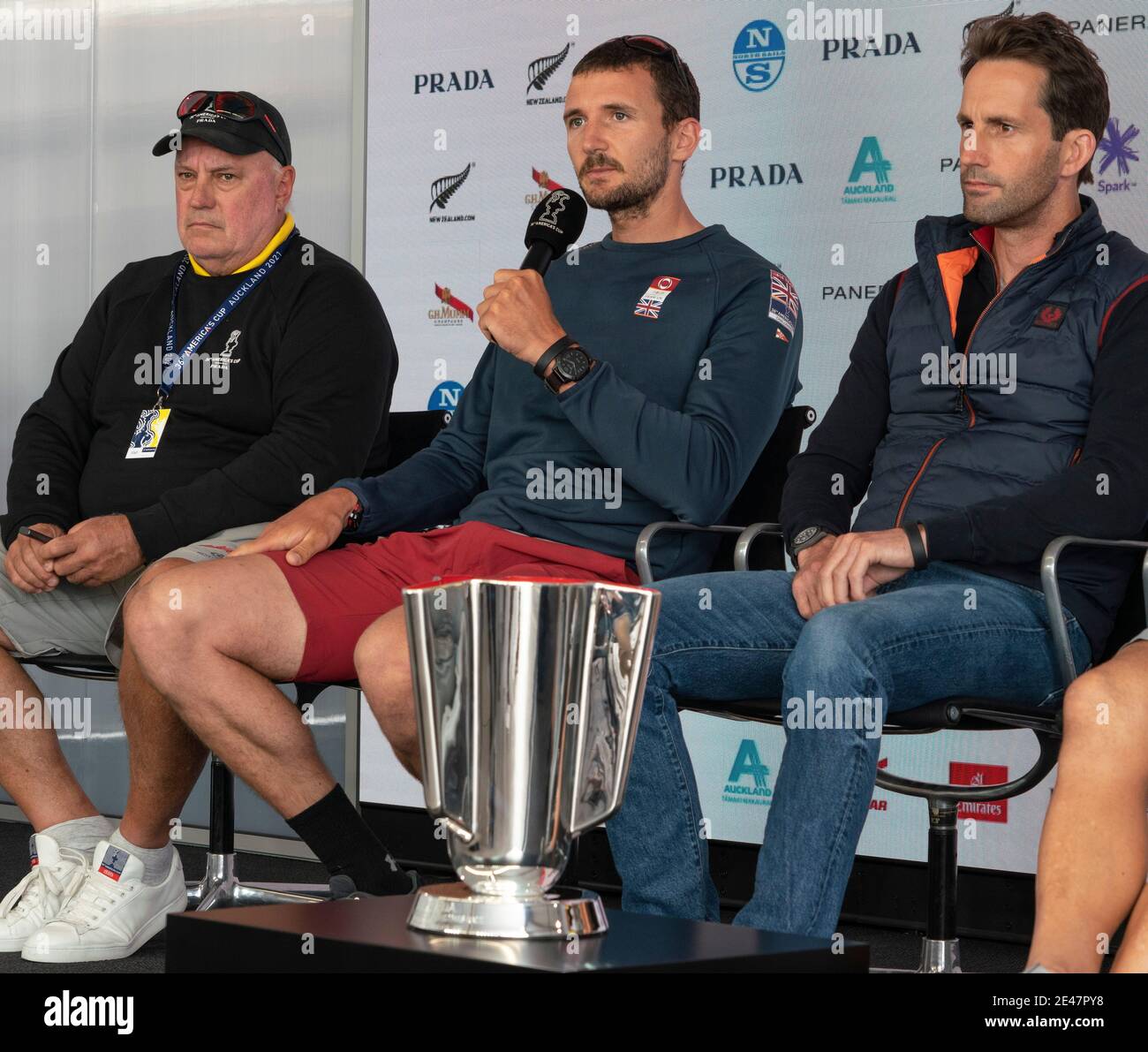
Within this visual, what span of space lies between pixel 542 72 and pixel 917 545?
2014 millimetres

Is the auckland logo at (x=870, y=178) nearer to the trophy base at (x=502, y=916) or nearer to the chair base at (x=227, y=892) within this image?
the chair base at (x=227, y=892)

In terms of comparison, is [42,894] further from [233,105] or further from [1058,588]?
[1058,588]

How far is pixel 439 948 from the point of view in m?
1.25

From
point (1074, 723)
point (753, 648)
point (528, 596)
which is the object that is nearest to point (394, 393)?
point (753, 648)

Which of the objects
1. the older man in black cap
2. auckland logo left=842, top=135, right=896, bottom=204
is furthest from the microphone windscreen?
auckland logo left=842, top=135, right=896, bottom=204

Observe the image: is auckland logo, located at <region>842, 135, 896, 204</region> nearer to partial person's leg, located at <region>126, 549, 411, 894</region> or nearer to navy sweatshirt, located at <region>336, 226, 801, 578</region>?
navy sweatshirt, located at <region>336, 226, 801, 578</region>

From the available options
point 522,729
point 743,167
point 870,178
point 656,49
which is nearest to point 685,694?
point 522,729

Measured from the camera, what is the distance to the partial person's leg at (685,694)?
2.12m

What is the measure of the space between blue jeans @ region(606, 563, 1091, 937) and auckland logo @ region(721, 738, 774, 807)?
1.15 m

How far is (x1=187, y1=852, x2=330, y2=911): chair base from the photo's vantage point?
2862 millimetres

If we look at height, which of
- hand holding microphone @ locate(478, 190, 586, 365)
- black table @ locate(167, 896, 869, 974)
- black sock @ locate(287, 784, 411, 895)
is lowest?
black sock @ locate(287, 784, 411, 895)

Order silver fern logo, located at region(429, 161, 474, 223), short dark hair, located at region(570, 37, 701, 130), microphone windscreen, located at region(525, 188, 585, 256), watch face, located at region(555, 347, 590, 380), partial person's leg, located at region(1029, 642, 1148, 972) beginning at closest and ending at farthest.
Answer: partial person's leg, located at region(1029, 642, 1148, 972) < watch face, located at region(555, 347, 590, 380) < microphone windscreen, located at region(525, 188, 585, 256) < short dark hair, located at region(570, 37, 701, 130) < silver fern logo, located at region(429, 161, 474, 223)
